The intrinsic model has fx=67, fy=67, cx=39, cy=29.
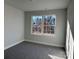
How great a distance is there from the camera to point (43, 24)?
5.06 m

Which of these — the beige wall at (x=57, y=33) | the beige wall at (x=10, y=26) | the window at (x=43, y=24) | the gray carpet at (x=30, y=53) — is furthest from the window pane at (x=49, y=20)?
the beige wall at (x=10, y=26)

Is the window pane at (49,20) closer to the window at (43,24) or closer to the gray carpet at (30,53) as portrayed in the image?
the window at (43,24)

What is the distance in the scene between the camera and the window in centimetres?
477

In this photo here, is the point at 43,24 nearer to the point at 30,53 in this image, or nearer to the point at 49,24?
the point at 49,24

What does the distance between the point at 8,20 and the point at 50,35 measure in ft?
9.43

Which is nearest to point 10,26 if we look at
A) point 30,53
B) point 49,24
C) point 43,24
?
point 30,53

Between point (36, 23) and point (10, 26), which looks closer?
point (10, 26)

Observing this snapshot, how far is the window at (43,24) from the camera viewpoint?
4.77m

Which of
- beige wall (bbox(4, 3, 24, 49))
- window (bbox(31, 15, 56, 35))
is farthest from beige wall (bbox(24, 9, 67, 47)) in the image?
beige wall (bbox(4, 3, 24, 49))

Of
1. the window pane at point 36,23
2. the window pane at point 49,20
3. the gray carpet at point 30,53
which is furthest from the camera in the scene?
the window pane at point 36,23

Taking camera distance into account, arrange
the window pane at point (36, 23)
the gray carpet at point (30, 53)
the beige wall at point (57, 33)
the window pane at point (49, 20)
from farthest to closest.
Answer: the window pane at point (36, 23)
the window pane at point (49, 20)
the beige wall at point (57, 33)
the gray carpet at point (30, 53)
